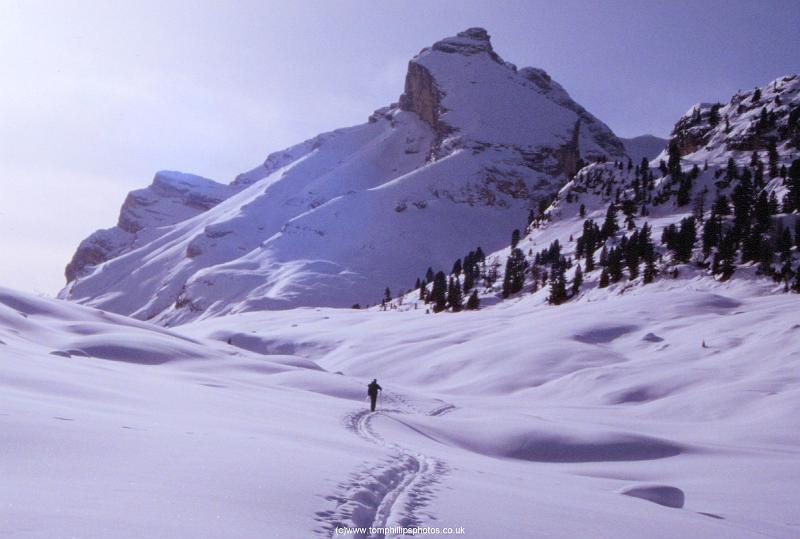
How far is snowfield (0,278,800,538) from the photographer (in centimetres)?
704

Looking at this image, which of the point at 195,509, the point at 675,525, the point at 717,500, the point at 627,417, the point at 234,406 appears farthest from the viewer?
the point at 627,417

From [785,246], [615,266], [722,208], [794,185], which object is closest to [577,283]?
[615,266]

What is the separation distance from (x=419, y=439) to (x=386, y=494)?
986 cm

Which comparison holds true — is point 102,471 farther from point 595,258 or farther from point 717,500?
point 595,258

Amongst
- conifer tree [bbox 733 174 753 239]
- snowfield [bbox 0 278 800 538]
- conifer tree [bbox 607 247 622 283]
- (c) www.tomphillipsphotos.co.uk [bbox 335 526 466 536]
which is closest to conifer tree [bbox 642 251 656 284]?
conifer tree [bbox 607 247 622 283]

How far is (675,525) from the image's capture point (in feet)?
32.6

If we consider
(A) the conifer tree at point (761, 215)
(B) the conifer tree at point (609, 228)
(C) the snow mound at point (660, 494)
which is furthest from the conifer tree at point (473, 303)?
(C) the snow mound at point (660, 494)

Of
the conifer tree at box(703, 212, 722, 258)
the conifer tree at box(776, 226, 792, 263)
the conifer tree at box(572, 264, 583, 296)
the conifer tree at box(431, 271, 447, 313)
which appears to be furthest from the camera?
the conifer tree at box(431, 271, 447, 313)

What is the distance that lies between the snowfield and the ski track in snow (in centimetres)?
5

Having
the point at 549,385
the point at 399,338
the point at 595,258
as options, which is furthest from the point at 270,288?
the point at 549,385

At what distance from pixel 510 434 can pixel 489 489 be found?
1073cm

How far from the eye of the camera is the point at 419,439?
1886 cm

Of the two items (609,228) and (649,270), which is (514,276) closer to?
(609,228)

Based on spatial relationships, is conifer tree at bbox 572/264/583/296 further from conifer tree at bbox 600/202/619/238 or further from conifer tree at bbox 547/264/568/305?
conifer tree at bbox 600/202/619/238
